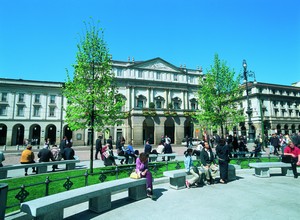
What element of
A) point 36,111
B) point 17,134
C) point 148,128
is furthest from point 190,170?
point 17,134

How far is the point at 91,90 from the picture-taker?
Answer: 11633 millimetres

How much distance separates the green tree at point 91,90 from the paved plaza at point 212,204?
5.71m

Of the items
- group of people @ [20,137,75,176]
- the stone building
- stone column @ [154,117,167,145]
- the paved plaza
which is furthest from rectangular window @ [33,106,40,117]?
the paved plaza

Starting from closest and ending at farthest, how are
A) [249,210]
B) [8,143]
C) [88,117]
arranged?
[249,210]
[88,117]
[8,143]

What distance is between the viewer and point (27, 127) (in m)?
42.2

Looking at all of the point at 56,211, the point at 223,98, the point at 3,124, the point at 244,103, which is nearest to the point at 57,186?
the point at 56,211

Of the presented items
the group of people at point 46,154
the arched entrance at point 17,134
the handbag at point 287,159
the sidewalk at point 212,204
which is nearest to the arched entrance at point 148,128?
the group of people at point 46,154

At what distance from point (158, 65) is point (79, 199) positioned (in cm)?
4443

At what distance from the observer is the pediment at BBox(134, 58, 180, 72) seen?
4584cm

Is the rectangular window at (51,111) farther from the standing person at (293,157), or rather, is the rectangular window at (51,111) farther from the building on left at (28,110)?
the standing person at (293,157)

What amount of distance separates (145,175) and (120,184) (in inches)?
44.4

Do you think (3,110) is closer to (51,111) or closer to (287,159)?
(51,111)

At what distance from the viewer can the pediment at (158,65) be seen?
4584cm

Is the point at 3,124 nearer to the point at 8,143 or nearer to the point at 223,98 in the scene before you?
the point at 8,143
